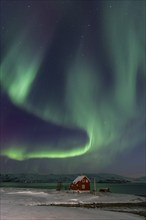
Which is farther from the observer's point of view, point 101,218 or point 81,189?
point 81,189

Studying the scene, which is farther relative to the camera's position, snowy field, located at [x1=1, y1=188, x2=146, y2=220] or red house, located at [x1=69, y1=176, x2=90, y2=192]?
red house, located at [x1=69, y1=176, x2=90, y2=192]

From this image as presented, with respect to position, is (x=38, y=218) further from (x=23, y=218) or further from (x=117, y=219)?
(x=117, y=219)

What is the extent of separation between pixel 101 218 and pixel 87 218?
1.12m

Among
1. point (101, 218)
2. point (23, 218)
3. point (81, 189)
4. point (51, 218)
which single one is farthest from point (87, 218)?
point (81, 189)

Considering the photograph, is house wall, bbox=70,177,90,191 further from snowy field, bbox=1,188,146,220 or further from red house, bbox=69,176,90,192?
snowy field, bbox=1,188,146,220

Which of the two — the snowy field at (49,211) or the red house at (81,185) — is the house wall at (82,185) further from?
the snowy field at (49,211)

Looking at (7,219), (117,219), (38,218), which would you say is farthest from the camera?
(117,219)

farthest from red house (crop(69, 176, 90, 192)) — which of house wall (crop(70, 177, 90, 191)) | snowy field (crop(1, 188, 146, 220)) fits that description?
snowy field (crop(1, 188, 146, 220))

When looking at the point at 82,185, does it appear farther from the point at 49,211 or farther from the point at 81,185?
the point at 49,211

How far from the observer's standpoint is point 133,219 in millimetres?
22688

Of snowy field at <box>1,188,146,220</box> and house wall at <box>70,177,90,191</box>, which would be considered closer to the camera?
snowy field at <box>1,188,146,220</box>

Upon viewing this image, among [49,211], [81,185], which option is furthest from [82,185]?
[49,211]

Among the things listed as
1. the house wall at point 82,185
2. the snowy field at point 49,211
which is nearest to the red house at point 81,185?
the house wall at point 82,185

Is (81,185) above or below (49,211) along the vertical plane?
below
